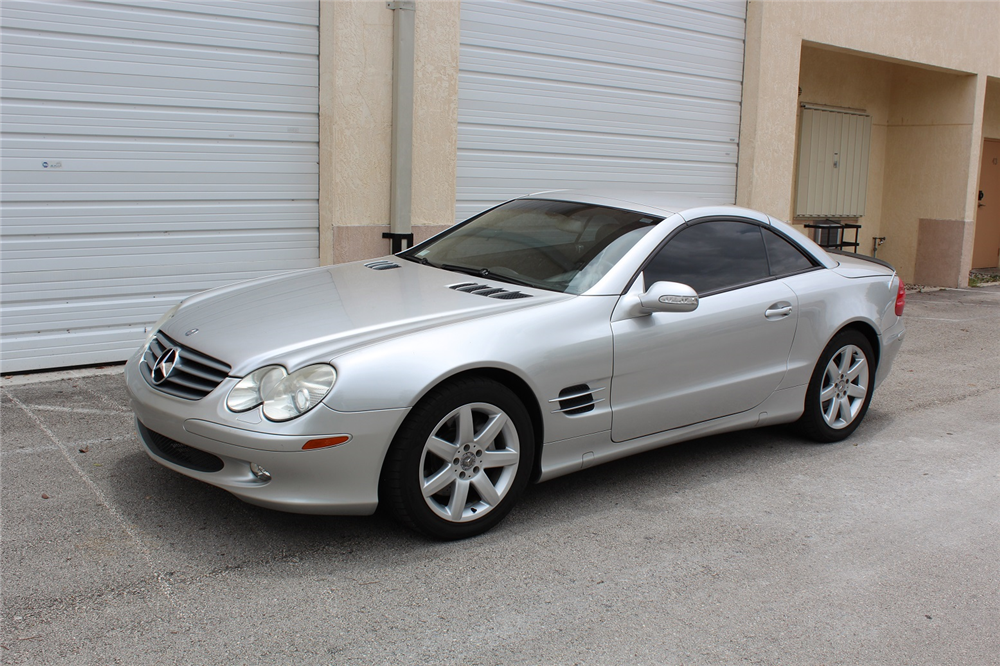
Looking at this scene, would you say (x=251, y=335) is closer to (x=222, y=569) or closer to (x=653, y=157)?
(x=222, y=569)

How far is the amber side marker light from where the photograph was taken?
11.3 ft

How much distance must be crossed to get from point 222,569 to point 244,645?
1.89 ft

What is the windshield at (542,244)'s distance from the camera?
4.57m

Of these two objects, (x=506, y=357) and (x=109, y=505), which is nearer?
(x=506, y=357)

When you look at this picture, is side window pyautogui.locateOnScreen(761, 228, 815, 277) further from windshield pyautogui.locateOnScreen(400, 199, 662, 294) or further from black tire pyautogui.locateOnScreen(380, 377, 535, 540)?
black tire pyautogui.locateOnScreen(380, 377, 535, 540)

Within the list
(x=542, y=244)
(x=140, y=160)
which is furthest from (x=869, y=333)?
(x=140, y=160)

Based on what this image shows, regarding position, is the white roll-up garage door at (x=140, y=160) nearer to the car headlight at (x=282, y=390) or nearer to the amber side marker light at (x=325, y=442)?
the car headlight at (x=282, y=390)

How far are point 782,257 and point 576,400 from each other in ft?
6.01

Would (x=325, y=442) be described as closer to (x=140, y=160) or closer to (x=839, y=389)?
(x=839, y=389)

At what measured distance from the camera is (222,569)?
11.6 ft

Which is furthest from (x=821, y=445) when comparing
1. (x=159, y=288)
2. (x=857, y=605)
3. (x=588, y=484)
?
(x=159, y=288)

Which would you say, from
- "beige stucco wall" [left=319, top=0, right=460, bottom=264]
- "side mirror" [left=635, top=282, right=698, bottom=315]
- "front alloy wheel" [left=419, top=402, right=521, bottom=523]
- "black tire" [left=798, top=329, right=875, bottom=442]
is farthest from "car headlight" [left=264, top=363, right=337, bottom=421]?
"beige stucco wall" [left=319, top=0, right=460, bottom=264]

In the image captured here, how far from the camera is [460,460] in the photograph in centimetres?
380

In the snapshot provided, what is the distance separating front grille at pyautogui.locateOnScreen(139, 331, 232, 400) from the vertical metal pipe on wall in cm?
409
